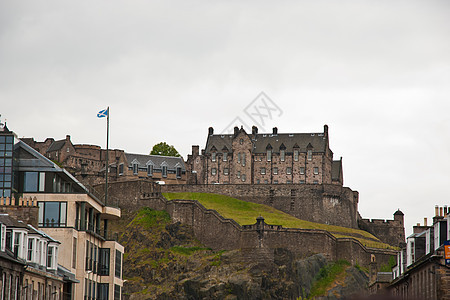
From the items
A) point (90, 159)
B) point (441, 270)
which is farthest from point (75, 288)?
point (90, 159)

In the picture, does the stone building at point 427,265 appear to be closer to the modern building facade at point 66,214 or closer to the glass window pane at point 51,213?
the modern building facade at point 66,214

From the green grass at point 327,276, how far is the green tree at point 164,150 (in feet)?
165

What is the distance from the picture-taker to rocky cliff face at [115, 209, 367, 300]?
105625 millimetres

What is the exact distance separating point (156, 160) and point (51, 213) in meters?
88.2

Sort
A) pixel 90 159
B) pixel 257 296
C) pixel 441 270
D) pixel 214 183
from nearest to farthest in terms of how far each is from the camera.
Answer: pixel 441 270 < pixel 257 296 < pixel 214 183 < pixel 90 159

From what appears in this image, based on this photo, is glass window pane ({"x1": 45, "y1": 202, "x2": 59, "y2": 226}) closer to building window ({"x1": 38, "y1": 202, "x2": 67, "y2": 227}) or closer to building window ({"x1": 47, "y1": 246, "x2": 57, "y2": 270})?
building window ({"x1": 38, "y1": 202, "x2": 67, "y2": 227})

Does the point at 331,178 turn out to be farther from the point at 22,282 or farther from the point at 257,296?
the point at 22,282

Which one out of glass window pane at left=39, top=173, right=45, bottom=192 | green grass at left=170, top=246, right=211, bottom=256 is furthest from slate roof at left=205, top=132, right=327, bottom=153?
glass window pane at left=39, top=173, right=45, bottom=192

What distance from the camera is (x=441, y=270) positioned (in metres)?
42.0

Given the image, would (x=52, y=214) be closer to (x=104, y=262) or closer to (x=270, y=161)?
(x=104, y=262)

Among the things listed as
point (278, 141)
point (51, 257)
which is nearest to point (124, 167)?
point (278, 141)

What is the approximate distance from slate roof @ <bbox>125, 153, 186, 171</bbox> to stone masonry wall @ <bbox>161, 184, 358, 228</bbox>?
32.2 ft

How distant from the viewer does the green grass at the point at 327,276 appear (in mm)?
107931

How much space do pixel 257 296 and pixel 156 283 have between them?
1277 cm
